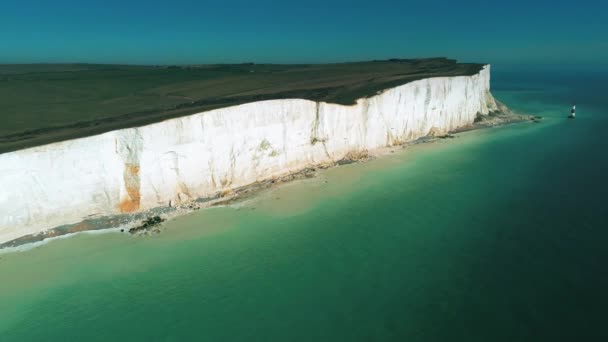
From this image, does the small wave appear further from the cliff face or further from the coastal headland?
the cliff face

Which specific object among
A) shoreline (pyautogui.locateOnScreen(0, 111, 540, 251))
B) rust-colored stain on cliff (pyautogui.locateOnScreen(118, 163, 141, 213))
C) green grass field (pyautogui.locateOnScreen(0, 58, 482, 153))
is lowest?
shoreline (pyautogui.locateOnScreen(0, 111, 540, 251))

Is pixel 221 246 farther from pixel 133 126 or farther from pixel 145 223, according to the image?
pixel 133 126

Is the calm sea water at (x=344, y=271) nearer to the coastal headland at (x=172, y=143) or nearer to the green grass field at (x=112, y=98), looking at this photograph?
the coastal headland at (x=172, y=143)

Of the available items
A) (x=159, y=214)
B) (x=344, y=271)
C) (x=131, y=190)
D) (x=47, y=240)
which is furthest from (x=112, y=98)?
(x=344, y=271)

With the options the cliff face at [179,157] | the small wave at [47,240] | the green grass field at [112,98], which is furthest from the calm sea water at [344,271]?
the green grass field at [112,98]

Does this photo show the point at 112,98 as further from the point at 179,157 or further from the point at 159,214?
the point at 159,214

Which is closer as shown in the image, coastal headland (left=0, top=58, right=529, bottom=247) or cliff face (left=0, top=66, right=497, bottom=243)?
cliff face (left=0, top=66, right=497, bottom=243)

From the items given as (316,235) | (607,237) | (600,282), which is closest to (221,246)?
(316,235)

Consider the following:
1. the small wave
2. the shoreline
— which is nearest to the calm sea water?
the small wave
